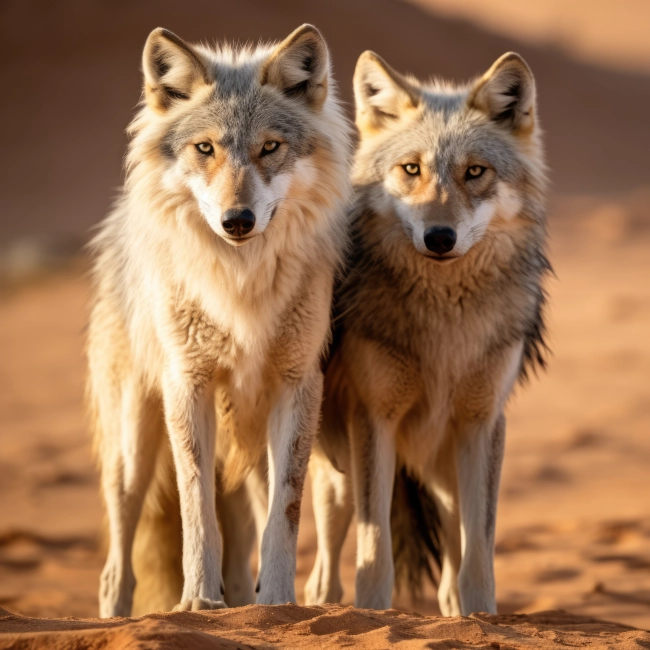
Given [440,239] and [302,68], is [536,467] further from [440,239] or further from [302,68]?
[302,68]

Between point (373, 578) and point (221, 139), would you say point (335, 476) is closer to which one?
point (373, 578)

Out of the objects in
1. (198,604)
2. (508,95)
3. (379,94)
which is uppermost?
(379,94)

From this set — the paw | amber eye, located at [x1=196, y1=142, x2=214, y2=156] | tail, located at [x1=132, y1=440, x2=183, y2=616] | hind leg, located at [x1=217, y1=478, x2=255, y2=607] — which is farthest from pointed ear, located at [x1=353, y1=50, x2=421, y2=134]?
the paw

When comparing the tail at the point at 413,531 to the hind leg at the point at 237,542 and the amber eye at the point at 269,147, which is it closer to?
the hind leg at the point at 237,542

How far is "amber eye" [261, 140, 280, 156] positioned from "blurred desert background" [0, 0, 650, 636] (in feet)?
9.87

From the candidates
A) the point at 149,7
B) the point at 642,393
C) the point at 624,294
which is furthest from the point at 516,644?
A: the point at 149,7

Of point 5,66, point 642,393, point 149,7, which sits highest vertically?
point 149,7

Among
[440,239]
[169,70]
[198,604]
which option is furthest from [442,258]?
[198,604]

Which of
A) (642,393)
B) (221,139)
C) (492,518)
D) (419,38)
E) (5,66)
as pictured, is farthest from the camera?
(419,38)

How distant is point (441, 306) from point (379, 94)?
1.24 m

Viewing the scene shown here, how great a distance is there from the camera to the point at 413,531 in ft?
18.5

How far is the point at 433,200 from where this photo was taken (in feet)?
15.4

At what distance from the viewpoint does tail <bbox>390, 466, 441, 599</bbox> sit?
→ 564 centimetres

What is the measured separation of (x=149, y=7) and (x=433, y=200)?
87.0 ft
